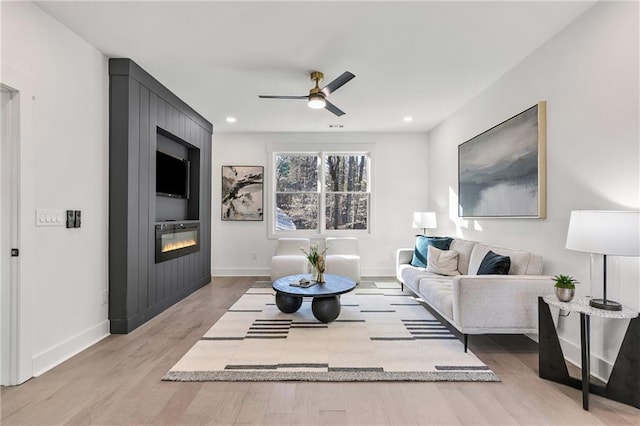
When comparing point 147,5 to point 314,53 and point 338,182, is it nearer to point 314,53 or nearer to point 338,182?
point 314,53

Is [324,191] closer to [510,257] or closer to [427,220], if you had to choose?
[427,220]

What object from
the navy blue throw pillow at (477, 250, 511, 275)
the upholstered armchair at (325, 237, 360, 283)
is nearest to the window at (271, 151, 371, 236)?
the upholstered armchair at (325, 237, 360, 283)

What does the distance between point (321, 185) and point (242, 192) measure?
1473mm

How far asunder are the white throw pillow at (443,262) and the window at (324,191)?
2016 millimetres

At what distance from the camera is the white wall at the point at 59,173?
2273 mm

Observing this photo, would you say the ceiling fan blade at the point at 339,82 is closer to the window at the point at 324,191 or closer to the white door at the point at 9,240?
the white door at the point at 9,240

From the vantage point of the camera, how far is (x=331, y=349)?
2738 mm

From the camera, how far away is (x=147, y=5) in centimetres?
232

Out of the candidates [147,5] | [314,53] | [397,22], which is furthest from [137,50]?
[397,22]

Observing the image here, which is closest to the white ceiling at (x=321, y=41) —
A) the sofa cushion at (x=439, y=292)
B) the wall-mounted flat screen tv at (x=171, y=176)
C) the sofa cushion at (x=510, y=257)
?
the wall-mounted flat screen tv at (x=171, y=176)

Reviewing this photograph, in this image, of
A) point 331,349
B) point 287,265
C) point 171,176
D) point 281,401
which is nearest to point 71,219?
point 171,176

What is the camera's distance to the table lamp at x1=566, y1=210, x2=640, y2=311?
1821mm

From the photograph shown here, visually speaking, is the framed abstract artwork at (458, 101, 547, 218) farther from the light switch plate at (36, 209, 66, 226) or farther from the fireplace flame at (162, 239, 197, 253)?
the light switch plate at (36, 209, 66, 226)

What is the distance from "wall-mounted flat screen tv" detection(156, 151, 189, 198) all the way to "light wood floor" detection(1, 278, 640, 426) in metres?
2.16
